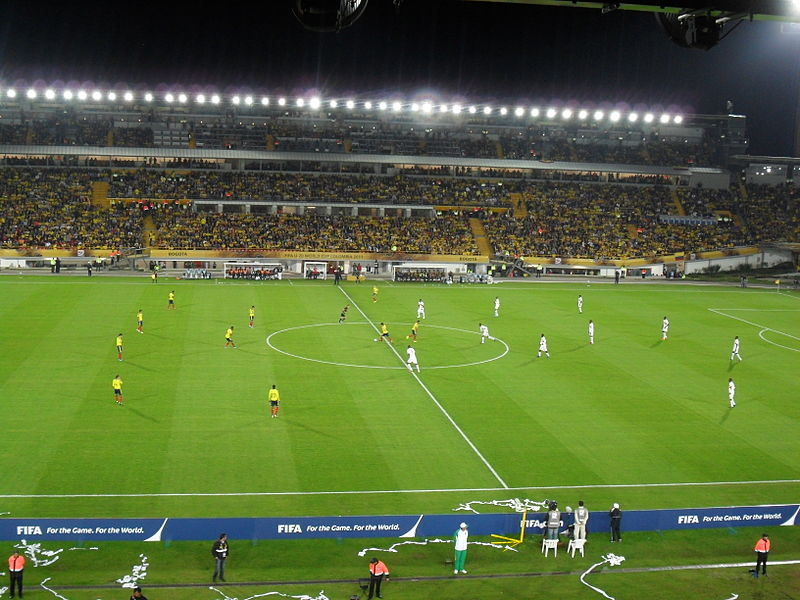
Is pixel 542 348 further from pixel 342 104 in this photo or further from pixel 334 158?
pixel 342 104

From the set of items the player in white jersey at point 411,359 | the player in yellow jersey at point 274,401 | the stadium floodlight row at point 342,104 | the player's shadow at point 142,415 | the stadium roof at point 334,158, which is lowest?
the player's shadow at point 142,415

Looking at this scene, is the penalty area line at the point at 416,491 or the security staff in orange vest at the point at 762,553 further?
the penalty area line at the point at 416,491

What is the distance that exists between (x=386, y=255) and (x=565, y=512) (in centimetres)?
5886

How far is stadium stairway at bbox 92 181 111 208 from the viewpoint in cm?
8444

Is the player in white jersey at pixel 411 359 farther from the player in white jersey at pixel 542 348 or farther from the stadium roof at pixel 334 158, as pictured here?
the stadium roof at pixel 334 158

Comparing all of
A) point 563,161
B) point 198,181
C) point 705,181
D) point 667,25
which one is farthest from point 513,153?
point 667,25

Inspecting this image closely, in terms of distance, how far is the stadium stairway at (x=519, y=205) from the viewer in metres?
92.4

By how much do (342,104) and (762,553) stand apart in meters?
76.3

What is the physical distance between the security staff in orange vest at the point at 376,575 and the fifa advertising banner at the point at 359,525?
2.30 m

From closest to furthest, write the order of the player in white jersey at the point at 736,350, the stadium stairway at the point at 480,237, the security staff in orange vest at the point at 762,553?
1. the security staff in orange vest at the point at 762,553
2. the player in white jersey at the point at 736,350
3. the stadium stairway at the point at 480,237

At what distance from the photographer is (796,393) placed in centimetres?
3759

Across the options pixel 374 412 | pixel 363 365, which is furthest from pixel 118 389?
pixel 363 365

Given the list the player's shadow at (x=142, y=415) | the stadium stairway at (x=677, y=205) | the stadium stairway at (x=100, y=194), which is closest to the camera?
the player's shadow at (x=142, y=415)

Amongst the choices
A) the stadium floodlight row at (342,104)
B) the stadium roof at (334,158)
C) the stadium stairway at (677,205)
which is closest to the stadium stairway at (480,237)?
the stadium roof at (334,158)
